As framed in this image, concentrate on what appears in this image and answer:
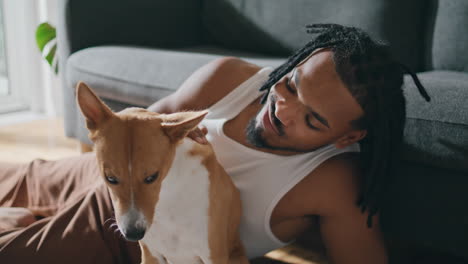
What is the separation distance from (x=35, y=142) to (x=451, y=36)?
2.03m

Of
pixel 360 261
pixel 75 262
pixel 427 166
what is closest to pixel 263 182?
pixel 360 261

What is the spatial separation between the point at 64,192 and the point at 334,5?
4.24 feet

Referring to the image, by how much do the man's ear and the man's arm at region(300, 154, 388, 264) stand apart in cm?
5

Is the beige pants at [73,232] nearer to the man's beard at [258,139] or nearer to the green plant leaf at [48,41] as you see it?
the man's beard at [258,139]

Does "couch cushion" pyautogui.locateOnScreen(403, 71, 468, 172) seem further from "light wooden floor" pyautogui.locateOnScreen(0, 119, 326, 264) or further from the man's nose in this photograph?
"light wooden floor" pyautogui.locateOnScreen(0, 119, 326, 264)

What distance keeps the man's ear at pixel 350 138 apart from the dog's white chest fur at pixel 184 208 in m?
0.34

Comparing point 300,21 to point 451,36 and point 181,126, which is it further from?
point 181,126

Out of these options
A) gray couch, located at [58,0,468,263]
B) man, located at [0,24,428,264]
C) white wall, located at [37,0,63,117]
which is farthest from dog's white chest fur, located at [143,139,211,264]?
white wall, located at [37,0,63,117]

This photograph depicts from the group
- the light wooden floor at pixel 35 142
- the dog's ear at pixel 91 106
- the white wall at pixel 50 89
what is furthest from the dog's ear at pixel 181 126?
the white wall at pixel 50 89

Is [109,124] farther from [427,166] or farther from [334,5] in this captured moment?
[334,5]

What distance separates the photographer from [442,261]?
5.23 feet

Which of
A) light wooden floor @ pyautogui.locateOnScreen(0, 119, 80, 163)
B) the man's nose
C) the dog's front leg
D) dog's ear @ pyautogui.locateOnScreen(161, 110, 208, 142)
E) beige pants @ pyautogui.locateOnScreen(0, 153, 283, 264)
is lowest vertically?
light wooden floor @ pyautogui.locateOnScreen(0, 119, 80, 163)

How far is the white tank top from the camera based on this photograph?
4.25 ft

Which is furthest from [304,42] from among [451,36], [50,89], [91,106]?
[50,89]
